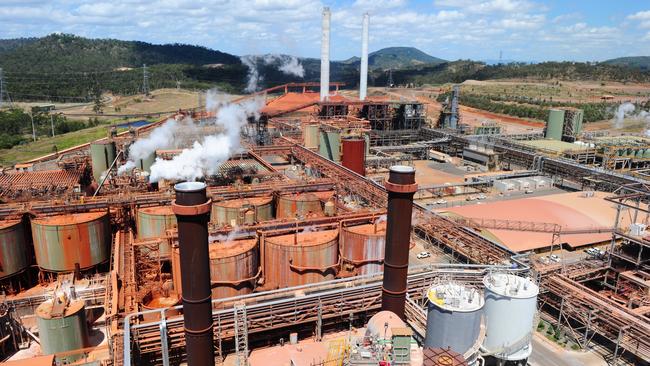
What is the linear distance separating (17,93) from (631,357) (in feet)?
552

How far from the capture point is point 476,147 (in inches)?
2857

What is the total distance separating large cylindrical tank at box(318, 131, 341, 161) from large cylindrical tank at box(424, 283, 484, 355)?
38649mm

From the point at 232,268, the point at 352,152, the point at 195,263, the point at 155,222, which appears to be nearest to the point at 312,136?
the point at 352,152

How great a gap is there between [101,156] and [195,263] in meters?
34.4

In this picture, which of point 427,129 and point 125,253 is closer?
point 125,253

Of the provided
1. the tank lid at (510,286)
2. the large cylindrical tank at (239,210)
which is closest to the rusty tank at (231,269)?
the large cylindrical tank at (239,210)

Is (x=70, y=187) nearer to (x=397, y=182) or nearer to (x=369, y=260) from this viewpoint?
(x=369, y=260)

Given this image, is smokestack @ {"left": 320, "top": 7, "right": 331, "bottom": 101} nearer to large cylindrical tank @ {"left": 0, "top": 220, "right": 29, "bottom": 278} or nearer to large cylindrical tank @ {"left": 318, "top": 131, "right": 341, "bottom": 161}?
large cylindrical tank @ {"left": 318, "top": 131, "right": 341, "bottom": 161}

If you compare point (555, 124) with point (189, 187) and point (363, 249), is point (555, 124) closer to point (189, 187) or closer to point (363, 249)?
point (363, 249)

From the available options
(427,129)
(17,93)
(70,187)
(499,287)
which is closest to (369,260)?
(499,287)

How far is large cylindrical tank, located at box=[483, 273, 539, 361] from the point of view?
21547 mm

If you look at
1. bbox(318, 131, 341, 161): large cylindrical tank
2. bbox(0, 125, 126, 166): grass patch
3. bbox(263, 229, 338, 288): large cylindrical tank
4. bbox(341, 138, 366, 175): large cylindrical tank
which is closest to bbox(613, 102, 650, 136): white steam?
bbox(318, 131, 341, 161): large cylindrical tank

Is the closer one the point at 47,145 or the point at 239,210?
the point at 239,210

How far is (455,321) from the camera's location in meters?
19.2
